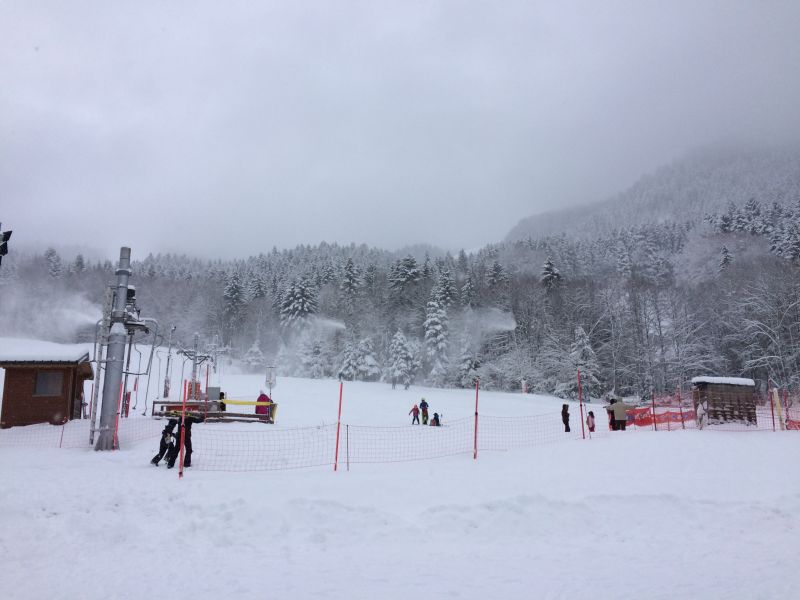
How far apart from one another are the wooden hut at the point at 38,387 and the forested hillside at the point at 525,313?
1402 inches

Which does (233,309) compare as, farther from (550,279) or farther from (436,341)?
(550,279)

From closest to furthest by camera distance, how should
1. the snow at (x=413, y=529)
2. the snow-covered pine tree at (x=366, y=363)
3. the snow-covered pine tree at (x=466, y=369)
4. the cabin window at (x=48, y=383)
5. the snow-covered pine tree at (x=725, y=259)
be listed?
the snow at (x=413, y=529)
the cabin window at (x=48, y=383)
the snow-covered pine tree at (x=466, y=369)
the snow-covered pine tree at (x=366, y=363)
the snow-covered pine tree at (x=725, y=259)

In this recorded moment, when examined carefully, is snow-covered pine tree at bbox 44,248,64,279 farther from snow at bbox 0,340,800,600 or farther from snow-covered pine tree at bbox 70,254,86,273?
snow at bbox 0,340,800,600

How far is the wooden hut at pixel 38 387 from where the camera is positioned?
20.4 meters

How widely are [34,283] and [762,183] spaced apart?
204 m

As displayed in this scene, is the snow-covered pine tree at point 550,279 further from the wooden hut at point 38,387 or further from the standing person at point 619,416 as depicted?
the wooden hut at point 38,387

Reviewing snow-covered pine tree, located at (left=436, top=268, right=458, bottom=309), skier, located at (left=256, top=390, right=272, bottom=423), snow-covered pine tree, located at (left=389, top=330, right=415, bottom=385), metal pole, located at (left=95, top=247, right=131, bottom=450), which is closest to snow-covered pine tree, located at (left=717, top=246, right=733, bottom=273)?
snow-covered pine tree, located at (left=436, top=268, right=458, bottom=309)

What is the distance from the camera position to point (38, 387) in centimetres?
2100

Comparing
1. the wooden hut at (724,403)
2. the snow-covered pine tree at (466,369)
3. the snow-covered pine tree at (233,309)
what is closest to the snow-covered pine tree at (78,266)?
the snow-covered pine tree at (233,309)

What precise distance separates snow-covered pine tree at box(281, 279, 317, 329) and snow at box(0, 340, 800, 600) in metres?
61.5

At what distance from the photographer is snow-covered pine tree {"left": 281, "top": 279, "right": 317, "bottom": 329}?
2926 inches

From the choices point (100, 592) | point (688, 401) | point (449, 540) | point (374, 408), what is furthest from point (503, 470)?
point (688, 401)

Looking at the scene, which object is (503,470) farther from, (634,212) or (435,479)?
(634,212)

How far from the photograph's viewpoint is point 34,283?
357ft
